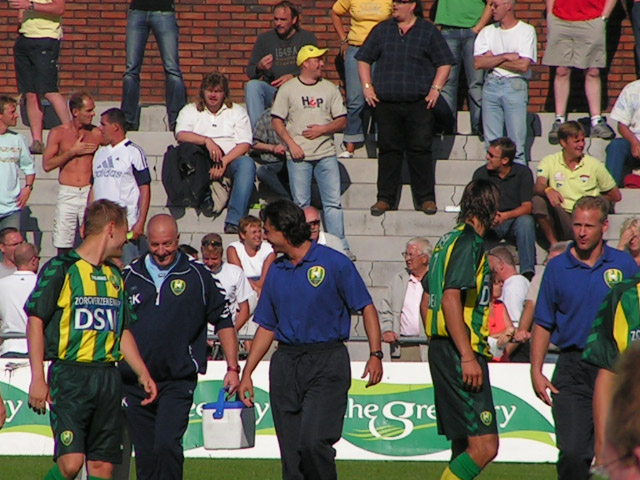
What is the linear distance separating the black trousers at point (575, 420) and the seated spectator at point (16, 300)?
5.82m

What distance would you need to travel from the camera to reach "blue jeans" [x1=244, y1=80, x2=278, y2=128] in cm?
1427

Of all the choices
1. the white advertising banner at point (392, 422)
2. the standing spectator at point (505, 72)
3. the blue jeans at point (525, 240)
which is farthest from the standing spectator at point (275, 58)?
the white advertising banner at point (392, 422)

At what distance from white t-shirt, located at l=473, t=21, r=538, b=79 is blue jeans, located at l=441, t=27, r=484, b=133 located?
0.52 meters

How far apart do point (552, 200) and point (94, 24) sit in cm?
749

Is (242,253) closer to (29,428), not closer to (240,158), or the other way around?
(240,158)

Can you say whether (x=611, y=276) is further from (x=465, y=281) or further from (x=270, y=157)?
(x=270, y=157)

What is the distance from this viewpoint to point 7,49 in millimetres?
17016

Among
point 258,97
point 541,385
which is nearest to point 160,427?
point 541,385

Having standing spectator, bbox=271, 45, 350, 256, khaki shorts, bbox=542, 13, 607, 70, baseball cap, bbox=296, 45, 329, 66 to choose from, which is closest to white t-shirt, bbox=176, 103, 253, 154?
standing spectator, bbox=271, 45, 350, 256

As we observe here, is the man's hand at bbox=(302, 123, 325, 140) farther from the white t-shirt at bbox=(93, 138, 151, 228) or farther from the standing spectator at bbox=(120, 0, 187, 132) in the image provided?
the standing spectator at bbox=(120, 0, 187, 132)

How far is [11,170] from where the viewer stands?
1303 cm

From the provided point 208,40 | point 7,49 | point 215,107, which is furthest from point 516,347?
point 7,49

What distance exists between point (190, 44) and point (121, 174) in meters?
4.75

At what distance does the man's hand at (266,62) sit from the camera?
14.4 m
